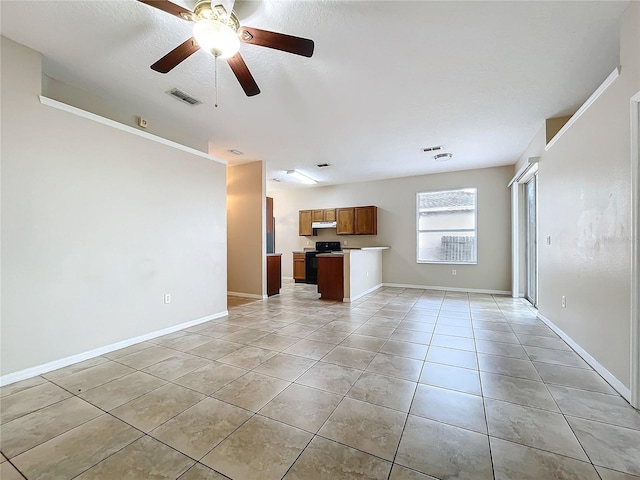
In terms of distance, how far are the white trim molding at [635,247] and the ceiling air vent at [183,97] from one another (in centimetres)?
394

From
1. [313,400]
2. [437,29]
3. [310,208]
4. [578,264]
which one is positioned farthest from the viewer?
[310,208]

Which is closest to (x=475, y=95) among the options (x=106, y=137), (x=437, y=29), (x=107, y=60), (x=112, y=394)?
(x=437, y=29)

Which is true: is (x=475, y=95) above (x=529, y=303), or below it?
above

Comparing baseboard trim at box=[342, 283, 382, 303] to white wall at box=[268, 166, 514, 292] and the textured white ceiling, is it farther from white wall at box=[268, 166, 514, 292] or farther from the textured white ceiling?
the textured white ceiling

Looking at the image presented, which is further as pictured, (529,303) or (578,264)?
(529,303)

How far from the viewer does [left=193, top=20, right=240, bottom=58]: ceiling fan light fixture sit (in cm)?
175

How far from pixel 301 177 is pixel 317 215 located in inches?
54.4

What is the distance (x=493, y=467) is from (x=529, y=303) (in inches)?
187

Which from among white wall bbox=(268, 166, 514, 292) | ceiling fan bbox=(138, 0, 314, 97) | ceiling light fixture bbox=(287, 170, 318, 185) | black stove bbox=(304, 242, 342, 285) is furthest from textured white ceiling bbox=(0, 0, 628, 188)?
black stove bbox=(304, 242, 342, 285)

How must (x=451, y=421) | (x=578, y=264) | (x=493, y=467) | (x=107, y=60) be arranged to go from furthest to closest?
1. (x=578, y=264)
2. (x=107, y=60)
3. (x=451, y=421)
4. (x=493, y=467)

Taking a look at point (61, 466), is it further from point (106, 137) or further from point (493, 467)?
point (106, 137)

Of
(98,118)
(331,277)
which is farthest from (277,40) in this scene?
(331,277)

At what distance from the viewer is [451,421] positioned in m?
1.72

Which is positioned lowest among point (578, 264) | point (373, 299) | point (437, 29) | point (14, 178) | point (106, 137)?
point (373, 299)
